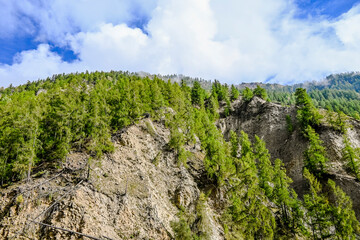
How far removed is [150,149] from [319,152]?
44841 mm

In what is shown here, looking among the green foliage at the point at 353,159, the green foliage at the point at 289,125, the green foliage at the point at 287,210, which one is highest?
the green foliage at the point at 289,125

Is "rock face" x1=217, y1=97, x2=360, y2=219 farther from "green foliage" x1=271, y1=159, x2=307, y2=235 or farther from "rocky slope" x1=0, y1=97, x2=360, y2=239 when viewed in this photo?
"green foliage" x1=271, y1=159, x2=307, y2=235

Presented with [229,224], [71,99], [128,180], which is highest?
[71,99]

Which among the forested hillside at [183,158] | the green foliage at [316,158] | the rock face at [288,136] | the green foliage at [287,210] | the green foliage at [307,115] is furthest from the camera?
the green foliage at [307,115]

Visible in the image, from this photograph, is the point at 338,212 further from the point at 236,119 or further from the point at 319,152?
the point at 236,119

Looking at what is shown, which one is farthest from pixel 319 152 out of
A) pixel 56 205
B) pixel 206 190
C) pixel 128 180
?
pixel 56 205

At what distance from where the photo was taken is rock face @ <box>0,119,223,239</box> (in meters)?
19.5

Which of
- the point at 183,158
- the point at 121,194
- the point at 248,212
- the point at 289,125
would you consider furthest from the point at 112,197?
the point at 289,125

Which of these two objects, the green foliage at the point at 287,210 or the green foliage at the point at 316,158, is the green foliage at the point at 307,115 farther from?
the green foliage at the point at 287,210

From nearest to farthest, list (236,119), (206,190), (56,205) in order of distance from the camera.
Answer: (56,205) → (206,190) → (236,119)

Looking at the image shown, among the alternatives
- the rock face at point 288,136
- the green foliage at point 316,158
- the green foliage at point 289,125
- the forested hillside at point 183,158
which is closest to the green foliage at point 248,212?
the forested hillside at point 183,158

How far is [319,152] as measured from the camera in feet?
171

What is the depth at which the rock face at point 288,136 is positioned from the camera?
49.0m

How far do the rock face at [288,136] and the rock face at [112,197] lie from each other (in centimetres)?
3488
